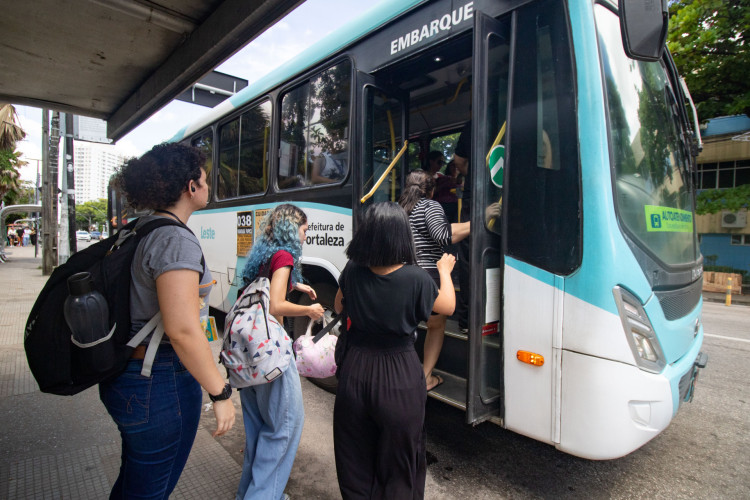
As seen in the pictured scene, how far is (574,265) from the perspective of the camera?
2.24 meters

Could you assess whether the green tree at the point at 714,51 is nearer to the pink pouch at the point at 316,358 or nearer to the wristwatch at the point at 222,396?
the pink pouch at the point at 316,358

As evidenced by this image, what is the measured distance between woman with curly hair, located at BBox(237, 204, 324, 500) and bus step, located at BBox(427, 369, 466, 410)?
92 centimetres

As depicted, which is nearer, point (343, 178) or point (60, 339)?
point (60, 339)

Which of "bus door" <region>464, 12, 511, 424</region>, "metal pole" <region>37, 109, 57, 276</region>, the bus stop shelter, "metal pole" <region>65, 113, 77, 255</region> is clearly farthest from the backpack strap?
"metal pole" <region>37, 109, 57, 276</region>

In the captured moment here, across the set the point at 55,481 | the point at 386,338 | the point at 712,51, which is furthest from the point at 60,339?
the point at 712,51

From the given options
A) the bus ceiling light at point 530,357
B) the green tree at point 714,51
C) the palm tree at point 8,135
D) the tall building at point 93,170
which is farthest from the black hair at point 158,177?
the tall building at point 93,170

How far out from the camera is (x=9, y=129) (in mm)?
16484

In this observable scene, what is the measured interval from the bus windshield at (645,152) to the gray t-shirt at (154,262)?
1996mm

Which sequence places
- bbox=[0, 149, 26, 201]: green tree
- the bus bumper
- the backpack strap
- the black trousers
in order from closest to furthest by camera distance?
the backpack strap, the black trousers, the bus bumper, bbox=[0, 149, 26, 201]: green tree

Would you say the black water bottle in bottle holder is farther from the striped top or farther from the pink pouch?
the striped top

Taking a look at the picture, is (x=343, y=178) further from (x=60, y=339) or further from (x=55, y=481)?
(x=55, y=481)

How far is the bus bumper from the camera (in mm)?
2119

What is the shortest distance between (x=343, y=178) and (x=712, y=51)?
1259 centimetres

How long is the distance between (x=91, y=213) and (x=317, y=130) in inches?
4105
